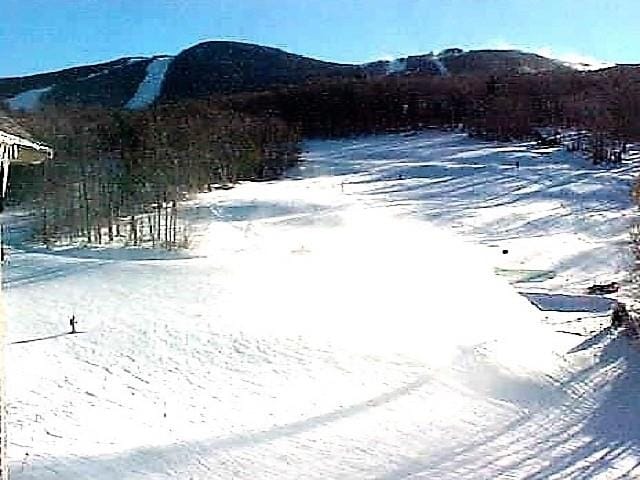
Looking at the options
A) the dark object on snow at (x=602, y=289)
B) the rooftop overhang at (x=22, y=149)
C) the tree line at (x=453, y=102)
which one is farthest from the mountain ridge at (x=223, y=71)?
the rooftop overhang at (x=22, y=149)

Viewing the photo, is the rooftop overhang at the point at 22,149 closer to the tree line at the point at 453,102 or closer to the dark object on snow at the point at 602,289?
the dark object on snow at the point at 602,289

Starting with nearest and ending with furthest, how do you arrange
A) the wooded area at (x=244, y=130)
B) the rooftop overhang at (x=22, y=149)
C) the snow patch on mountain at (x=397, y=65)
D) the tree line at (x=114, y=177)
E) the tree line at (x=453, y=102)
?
the rooftop overhang at (x=22, y=149), the tree line at (x=114, y=177), the wooded area at (x=244, y=130), the tree line at (x=453, y=102), the snow patch on mountain at (x=397, y=65)

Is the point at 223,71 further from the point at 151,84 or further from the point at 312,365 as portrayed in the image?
the point at 312,365

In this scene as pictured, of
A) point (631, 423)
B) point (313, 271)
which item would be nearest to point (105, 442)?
point (631, 423)

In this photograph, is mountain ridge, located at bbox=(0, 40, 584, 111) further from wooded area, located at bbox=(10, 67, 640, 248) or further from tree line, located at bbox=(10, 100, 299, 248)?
tree line, located at bbox=(10, 100, 299, 248)

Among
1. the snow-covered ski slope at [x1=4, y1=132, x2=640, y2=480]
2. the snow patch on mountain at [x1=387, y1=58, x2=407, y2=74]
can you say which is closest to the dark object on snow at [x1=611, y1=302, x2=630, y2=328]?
the snow-covered ski slope at [x1=4, y1=132, x2=640, y2=480]

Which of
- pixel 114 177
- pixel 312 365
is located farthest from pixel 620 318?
pixel 114 177
